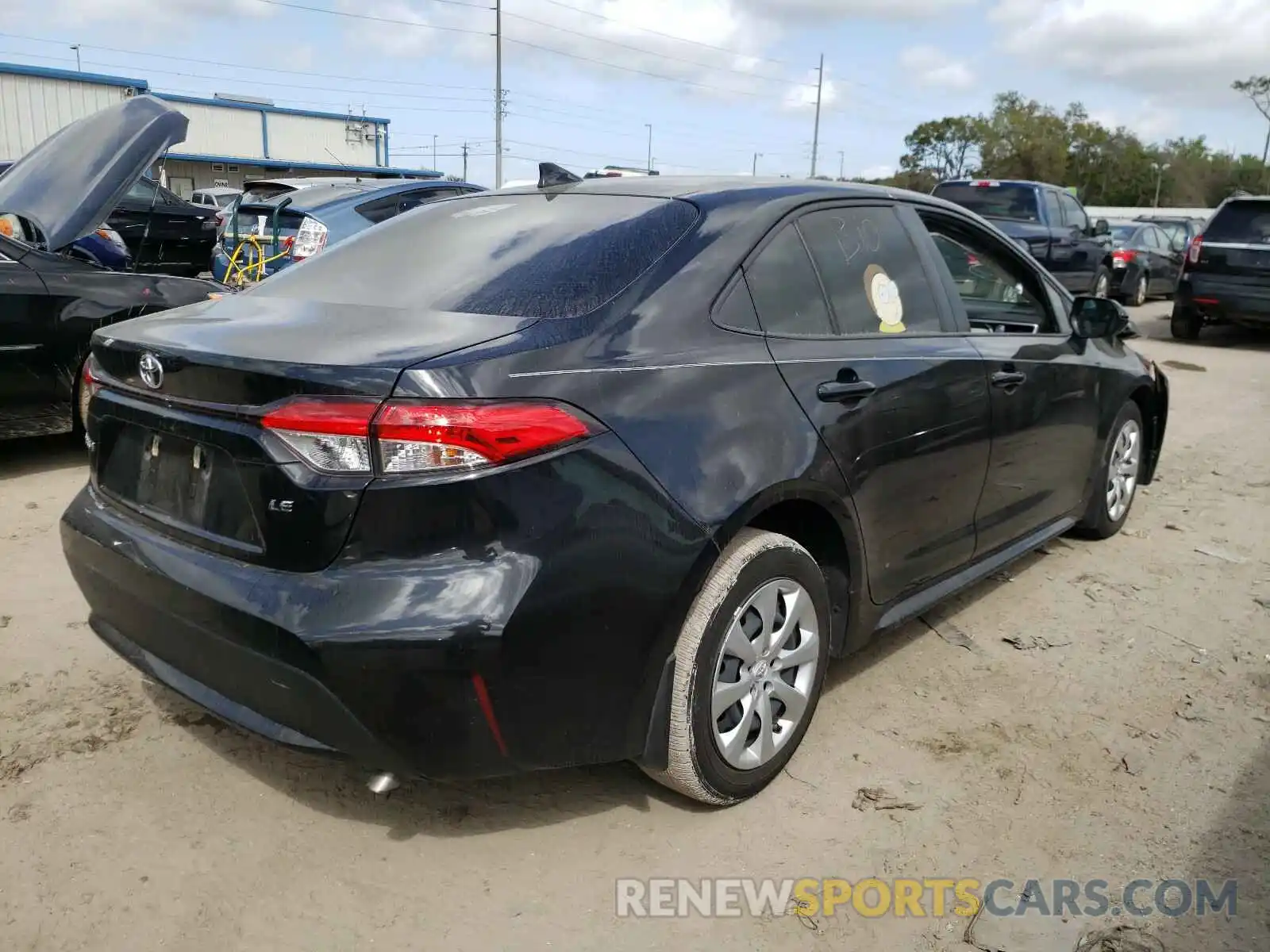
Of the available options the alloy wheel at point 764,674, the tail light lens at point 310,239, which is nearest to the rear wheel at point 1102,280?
the tail light lens at point 310,239

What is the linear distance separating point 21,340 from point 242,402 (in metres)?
4.06

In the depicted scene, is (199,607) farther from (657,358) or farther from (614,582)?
(657,358)

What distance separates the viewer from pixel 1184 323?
42.5 ft

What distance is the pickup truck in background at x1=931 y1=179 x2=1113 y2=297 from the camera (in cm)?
Answer: 1305

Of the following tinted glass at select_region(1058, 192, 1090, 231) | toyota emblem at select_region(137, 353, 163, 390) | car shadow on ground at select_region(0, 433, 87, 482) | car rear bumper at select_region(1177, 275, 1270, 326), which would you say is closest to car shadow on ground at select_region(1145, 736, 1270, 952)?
toyota emblem at select_region(137, 353, 163, 390)

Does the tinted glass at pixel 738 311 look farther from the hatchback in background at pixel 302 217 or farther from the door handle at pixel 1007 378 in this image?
the hatchback in background at pixel 302 217

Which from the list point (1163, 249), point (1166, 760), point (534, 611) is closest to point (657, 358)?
point (534, 611)

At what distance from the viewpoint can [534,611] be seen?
7.02ft

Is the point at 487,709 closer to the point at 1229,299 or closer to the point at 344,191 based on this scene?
the point at 344,191

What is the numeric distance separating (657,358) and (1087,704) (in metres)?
2.01

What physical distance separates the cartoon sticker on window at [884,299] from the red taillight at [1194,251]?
1075 cm

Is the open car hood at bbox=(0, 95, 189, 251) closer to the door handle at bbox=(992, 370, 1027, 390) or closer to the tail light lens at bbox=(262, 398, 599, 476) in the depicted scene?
the tail light lens at bbox=(262, 398, 599, 476)

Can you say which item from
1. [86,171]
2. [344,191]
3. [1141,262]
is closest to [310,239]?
[344,191]

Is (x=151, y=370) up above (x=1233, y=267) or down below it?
below
